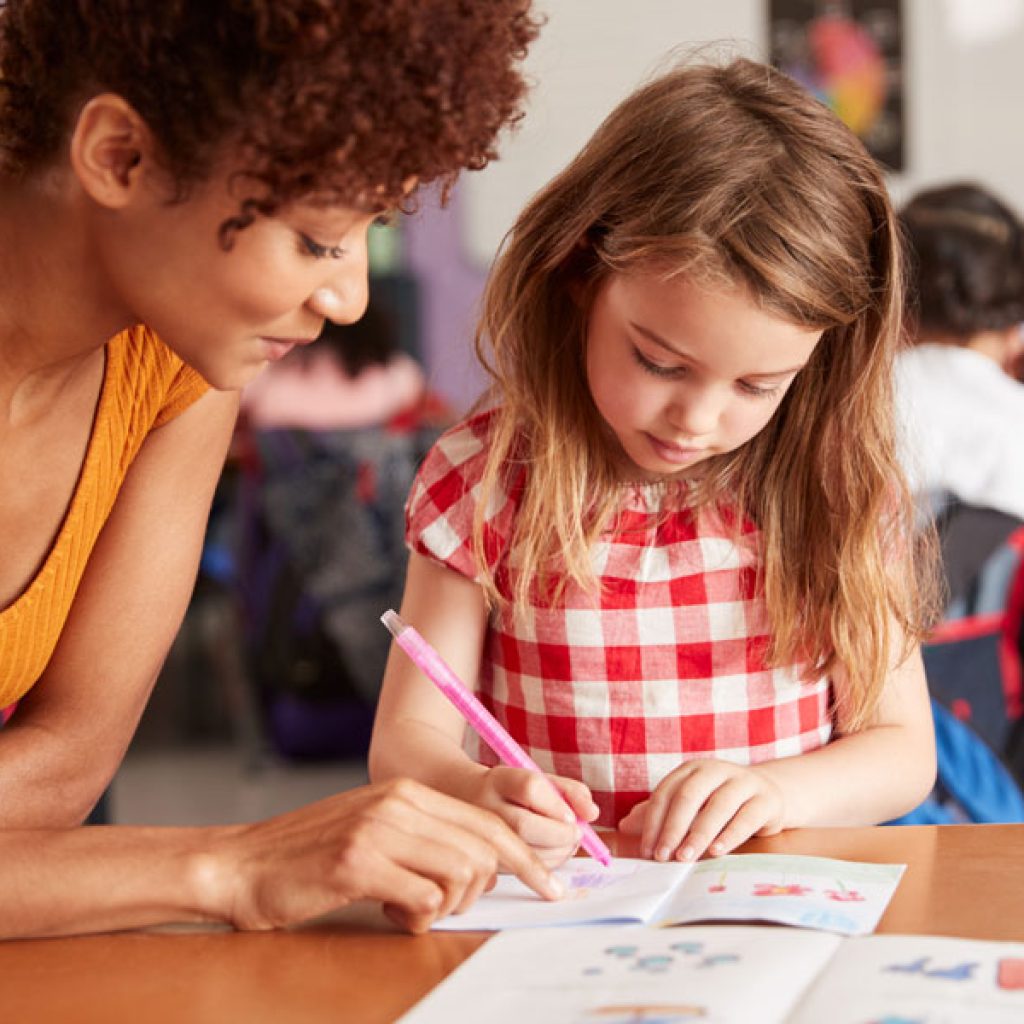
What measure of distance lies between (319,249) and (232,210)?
0.18 feet

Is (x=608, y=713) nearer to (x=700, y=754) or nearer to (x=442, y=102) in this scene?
(x=700, y=754)

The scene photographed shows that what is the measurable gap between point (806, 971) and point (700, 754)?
50 centimetres

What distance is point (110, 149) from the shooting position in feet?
2.95

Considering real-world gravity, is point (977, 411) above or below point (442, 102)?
below

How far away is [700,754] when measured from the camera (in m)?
1.30

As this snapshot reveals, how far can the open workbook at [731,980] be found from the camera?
0.75 m

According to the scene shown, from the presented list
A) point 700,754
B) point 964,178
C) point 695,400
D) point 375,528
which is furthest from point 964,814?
point 964,178

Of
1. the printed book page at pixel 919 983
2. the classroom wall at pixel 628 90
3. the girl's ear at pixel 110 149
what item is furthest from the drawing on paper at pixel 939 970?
the classroom wall at pixel 628 90

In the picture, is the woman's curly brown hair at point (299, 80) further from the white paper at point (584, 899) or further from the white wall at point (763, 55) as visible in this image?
the white wall at point (763, 55)

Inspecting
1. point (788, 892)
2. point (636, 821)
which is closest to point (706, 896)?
point (788, 892)

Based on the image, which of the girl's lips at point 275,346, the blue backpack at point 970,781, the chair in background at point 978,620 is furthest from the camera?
the chair in background at point 978,620

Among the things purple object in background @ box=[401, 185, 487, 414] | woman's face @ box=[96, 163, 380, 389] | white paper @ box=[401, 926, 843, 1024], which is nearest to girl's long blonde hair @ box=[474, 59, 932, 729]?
woman's face @ box=[96, 163, 380, 389]

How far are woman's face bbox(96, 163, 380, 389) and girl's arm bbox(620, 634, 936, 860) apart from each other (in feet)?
1.24

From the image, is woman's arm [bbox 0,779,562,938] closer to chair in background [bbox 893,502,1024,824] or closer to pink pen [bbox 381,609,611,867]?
→ pink pen [bbox 381,609,611,867]
